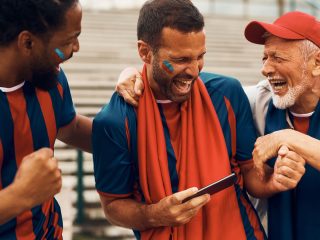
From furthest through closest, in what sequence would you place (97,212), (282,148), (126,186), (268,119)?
(97,212), (268,119), (126,186), (282,148)

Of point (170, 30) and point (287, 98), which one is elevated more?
point (170, 30)

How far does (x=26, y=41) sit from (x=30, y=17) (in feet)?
0.31

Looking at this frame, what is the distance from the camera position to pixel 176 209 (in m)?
2.27

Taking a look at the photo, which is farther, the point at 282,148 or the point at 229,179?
the point at 282,148

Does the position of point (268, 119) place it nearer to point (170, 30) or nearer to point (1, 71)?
point (170, 30)

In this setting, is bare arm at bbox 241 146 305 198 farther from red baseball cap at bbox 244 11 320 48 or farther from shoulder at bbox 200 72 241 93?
red baseball cap at bbox 244 11 320 48

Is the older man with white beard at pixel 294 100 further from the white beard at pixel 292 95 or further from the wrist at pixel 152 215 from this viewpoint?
the wrist at pixel 152 215

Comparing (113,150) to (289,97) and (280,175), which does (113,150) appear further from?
(289,97)

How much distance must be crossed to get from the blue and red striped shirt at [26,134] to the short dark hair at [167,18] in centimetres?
48

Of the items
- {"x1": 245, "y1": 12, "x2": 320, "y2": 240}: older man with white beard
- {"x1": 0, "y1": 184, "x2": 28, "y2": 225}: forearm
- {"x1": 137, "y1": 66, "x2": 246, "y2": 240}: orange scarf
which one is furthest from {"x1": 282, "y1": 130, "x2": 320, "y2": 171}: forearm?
{"x1": 0, "y1": 184, "x2": 28, "y2": 225}: forearm

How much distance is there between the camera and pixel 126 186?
8.23ft

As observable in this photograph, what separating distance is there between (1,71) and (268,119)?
4.02 ft

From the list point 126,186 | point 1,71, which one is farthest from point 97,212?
point 1,71

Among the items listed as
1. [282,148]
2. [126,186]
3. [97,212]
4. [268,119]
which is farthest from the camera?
[97,212]
